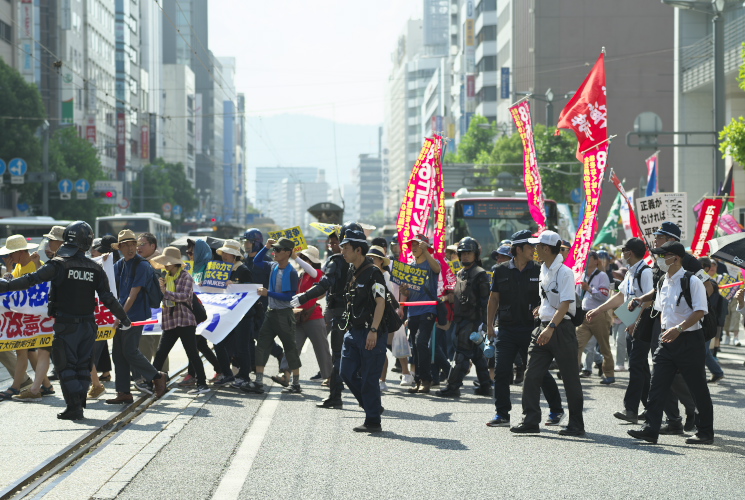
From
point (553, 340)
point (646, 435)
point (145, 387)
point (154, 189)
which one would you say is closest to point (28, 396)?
point (145, 387)

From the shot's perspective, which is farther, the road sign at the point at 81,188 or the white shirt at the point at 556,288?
the road sign at the point at 81,188

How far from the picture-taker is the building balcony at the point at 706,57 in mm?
34312

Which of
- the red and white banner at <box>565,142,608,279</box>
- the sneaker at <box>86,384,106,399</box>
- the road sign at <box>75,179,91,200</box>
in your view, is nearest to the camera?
the sneaker at <box>86,384,106,399</box>

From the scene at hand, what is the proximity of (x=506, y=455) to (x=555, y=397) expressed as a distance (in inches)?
69.4

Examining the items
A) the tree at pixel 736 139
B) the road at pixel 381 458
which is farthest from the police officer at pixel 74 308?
the tree at pixel 736 139

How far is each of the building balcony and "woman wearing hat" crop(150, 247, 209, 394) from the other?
25902 mm

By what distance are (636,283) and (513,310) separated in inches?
61.8

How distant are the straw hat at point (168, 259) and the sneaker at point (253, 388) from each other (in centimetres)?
153

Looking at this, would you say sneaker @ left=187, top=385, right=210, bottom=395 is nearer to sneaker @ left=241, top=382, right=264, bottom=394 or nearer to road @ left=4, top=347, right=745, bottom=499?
sneaker @ left=241, top=382, right=264, bottom=394

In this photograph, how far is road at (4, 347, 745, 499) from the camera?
6.53 metres

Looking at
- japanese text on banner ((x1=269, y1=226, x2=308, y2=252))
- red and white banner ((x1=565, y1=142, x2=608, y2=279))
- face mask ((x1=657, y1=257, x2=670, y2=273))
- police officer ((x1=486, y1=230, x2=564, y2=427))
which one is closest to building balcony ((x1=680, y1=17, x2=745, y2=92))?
red and white banner ((x1=565, y1=142, x2=608, y2=279))

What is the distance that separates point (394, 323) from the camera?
8.98 metres

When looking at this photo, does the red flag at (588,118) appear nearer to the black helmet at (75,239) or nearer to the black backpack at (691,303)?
the black backpack at (691,303)

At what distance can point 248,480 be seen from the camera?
6.73 metres
